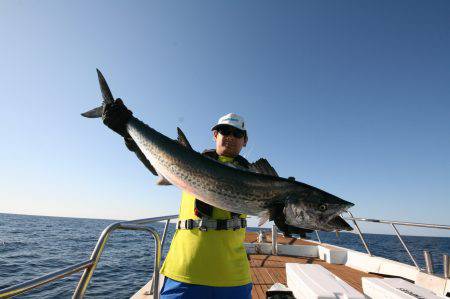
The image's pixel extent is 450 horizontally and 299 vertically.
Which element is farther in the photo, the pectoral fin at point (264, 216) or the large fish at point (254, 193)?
the pectoral fin at point (264, 216)

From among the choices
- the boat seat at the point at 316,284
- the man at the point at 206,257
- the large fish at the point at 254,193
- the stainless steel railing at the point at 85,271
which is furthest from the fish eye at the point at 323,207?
the stainless steel railing at the point at 85,271

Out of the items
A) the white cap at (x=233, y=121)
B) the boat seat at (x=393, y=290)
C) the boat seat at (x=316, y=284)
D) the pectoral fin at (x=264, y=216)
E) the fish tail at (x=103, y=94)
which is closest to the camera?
the pectoral fin at (x=264, y=216)

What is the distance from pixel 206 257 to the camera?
2867mm

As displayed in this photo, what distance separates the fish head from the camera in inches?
111

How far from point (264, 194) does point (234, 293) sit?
1.09 metres

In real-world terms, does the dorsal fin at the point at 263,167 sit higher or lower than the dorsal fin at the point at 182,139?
lower

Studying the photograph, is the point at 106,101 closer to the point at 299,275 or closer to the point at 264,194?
the point at 264,194

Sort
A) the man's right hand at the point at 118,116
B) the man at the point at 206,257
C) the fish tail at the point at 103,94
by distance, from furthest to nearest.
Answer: the fish tail at the point at 103,94 → the man's right hand at the point at 118,116 → the man at the point at 206,257

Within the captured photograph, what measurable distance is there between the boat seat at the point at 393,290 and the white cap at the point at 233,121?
13.4 feet

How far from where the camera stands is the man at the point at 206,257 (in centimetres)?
278

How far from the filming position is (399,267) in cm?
820

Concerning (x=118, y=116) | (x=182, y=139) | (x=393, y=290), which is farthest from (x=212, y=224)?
(x=393, y=290)

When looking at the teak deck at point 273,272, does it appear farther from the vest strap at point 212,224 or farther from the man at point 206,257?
the vest strap at point 212,224

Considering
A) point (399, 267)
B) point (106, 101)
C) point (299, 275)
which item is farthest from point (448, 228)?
point (106, 101)
